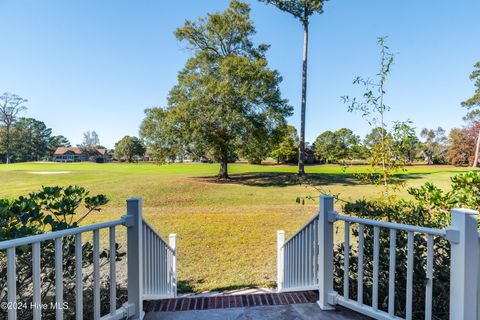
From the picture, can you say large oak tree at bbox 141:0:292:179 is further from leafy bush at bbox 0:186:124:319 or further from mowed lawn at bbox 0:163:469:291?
leafy bush at bbox 0:186:124:319

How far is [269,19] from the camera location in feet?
51.1

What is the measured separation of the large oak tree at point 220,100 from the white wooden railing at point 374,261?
38.8ft

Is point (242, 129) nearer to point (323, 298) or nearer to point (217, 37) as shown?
point (217, 37)

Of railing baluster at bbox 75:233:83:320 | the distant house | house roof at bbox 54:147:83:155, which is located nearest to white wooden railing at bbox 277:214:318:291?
railing baluster at bbox 75:233:83:320

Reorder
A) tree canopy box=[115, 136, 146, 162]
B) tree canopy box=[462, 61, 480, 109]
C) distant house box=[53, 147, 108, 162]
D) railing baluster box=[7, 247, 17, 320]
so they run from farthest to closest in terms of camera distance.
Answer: distant house box=[53, 147, 108, 162] → tree canopy box=[115, 136, 146, 162] → tree canopy box=[462, 61, 480, 109] → railing baluster box=[7, 247, 17, 320]

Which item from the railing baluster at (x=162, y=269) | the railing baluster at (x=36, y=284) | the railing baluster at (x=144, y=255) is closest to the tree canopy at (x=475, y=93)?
the railing baluster at (x=162, y=269)

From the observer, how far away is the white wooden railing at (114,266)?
1.25 m

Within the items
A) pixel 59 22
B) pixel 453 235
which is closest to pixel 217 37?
pixel 59 22

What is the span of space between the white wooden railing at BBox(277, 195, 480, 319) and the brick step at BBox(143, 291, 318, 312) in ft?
0.63

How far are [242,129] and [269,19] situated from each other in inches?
290

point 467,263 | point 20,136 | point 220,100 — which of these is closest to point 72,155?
point 20,136

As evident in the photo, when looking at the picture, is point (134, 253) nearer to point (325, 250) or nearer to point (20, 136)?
point (325, 250)

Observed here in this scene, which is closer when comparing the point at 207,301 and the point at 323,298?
the point at 323,298

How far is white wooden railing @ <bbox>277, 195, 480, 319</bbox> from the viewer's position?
1408 millimetres
